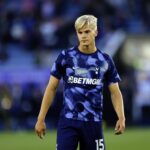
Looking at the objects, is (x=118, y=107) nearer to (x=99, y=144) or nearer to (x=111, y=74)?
(x=111, y=74)

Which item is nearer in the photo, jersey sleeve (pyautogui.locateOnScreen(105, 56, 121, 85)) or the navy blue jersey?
the navy blue jersey

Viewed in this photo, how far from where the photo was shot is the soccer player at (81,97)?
33.9 feet

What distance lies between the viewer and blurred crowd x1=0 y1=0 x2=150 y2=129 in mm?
30875

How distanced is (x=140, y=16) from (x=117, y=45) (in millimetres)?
3152

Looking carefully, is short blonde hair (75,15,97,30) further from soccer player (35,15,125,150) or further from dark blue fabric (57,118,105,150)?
dark blue fabric (57,118,105,150)

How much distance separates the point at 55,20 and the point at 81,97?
21577mm

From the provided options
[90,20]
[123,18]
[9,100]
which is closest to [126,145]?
[9,100]

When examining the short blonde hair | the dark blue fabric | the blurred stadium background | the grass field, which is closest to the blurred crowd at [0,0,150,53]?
the blurred stadium background

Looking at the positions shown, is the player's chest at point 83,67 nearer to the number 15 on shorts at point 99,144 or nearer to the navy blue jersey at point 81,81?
the navy blue jersey at point 81,81

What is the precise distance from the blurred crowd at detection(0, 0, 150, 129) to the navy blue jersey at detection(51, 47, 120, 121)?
18335 millimetres

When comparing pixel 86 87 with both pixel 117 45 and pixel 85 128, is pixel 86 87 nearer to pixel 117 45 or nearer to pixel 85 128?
pixel 85 128

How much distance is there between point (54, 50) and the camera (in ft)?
100

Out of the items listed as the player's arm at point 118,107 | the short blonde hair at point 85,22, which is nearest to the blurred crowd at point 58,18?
the player's arm at point 118,107

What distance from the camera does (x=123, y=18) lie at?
105 feet
